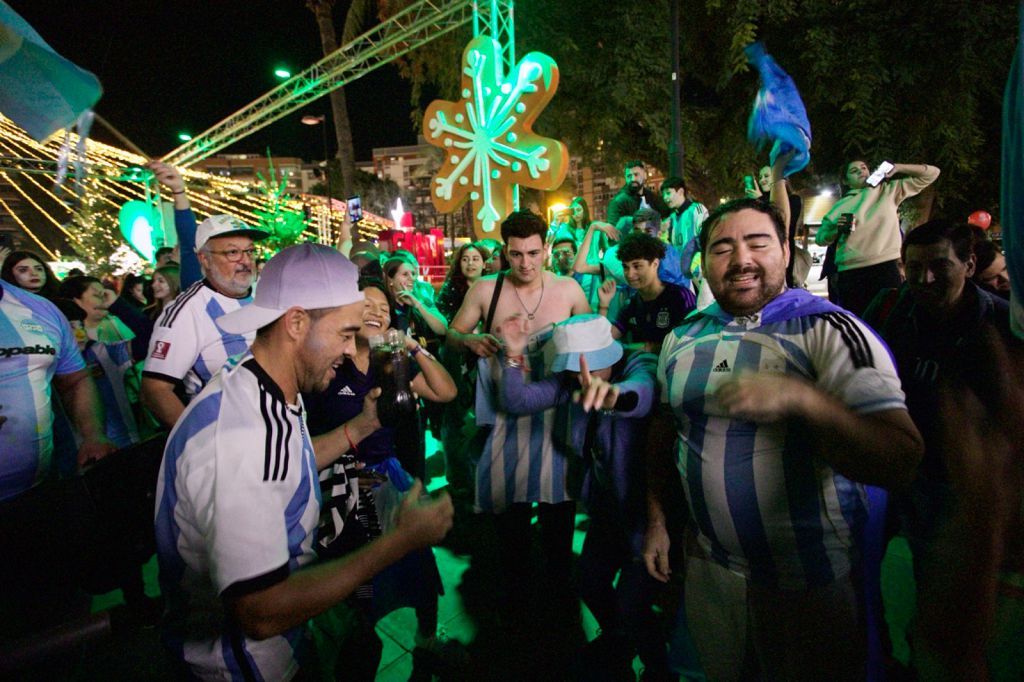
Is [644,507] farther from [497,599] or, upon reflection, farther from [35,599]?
[35,599]

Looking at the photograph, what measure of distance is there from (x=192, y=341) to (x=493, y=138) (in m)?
5.32

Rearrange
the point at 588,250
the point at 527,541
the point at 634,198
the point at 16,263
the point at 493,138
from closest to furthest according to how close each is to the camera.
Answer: the point at 527,541 → the point at 16,263 → the point at 588,250 → the point at 493,138 → the point at 634,198

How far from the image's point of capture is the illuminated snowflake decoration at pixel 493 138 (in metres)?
6.82

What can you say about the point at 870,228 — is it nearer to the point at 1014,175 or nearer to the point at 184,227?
the point at 1014,175

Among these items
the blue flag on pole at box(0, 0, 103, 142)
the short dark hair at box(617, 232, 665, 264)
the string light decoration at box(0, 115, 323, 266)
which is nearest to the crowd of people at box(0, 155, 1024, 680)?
the short dark hair at box(617, 232, 665, 264)

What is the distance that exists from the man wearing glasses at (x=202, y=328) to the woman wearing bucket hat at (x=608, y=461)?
1.82 m

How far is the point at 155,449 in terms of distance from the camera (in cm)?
240

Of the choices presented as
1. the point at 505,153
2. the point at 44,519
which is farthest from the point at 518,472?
the point at 505,153

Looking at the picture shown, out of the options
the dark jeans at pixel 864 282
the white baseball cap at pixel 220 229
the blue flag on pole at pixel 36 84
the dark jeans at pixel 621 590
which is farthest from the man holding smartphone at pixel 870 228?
the blue flag on pole at pixel 36 84

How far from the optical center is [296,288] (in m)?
1.69

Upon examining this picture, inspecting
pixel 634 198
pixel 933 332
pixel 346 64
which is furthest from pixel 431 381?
pixel 346 64

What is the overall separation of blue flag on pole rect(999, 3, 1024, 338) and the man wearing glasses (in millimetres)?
3512

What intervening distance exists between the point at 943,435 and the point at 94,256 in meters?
47.5

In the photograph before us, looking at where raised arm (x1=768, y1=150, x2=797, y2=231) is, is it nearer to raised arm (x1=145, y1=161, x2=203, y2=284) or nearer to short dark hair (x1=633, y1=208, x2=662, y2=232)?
short dark hair (x1=633, y1=208, x2=662, y2=232)
